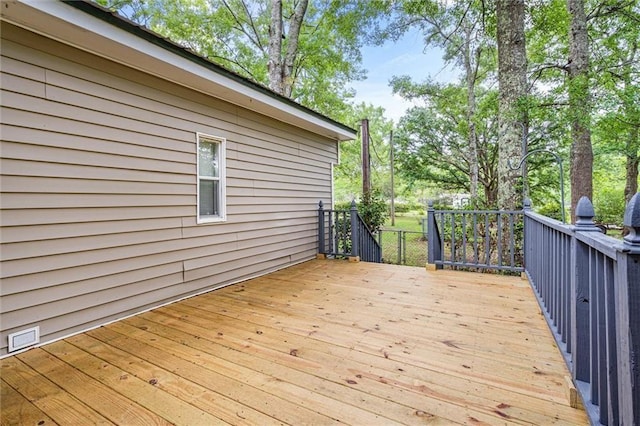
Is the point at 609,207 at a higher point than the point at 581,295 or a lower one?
higher

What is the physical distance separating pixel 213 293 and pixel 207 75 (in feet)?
8.55

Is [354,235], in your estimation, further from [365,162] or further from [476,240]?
[365,162]

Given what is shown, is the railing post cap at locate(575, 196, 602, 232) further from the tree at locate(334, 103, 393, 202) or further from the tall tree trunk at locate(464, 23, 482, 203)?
the tree at locate(334, 103, 393, 202)

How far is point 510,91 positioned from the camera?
4.88 meters

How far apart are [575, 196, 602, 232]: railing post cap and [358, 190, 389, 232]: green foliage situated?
5529 mm

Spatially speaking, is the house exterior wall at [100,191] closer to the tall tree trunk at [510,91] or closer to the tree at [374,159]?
the tall tree trunk at [510,91]

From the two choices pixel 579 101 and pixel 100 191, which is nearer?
pixel 100 191

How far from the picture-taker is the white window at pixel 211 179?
3889 mm

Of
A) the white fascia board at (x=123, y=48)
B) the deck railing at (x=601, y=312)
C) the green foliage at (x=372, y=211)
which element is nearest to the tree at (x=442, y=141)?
the green foliage at (x=372, y=211)

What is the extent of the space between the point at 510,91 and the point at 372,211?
11.5 ft

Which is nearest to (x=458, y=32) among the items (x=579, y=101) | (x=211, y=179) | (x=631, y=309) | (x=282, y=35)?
(x=282, y=35)

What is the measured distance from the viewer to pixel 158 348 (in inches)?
92.2

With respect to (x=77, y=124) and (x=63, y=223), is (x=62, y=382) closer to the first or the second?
(x=63, y=223)

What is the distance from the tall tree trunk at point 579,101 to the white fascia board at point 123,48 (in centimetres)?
483
